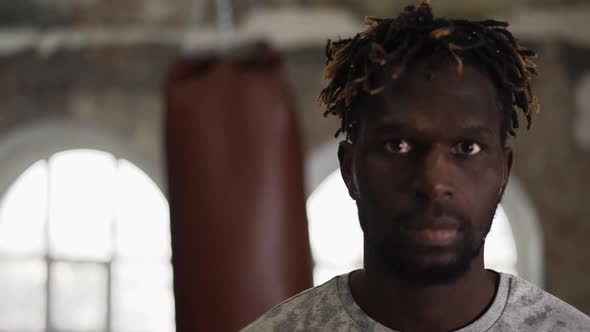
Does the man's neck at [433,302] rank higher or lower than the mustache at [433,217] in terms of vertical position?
lower

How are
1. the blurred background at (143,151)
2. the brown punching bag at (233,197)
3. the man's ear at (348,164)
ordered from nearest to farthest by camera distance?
the man's ear at (348,164), the brown punching bag at (233,197), the blurred background at (143,151)

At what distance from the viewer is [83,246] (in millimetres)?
4387

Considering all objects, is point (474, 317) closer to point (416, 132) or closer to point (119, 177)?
point (416, 132)

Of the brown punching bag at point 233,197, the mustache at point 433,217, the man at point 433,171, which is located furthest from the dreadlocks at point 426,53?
the brown punching bag at point 233,197

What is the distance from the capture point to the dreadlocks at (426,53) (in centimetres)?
102

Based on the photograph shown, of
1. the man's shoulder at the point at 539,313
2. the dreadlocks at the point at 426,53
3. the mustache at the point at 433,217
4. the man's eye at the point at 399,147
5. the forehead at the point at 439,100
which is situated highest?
the dreadlocks at the point at 426,53

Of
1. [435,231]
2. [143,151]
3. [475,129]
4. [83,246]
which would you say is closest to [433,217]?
[435,231]

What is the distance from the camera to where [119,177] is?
4262 mm

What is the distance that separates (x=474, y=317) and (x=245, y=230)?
1186 mm

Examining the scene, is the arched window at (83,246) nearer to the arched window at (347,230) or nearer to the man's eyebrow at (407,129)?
the arched window at (347,230)

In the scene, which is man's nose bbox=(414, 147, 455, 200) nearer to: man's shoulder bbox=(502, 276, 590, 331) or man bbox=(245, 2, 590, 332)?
man bbox=(245, 2, 590, 332)

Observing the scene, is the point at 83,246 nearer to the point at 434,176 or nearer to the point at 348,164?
the point at 348,164

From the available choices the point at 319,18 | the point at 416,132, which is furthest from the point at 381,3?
the point at 416,132

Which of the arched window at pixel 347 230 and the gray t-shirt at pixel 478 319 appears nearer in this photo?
the gray t-shirt at pixel 478 319
